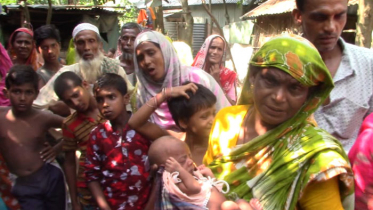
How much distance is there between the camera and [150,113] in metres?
2.55

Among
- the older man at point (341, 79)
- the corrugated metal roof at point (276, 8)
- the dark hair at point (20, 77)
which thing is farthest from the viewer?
the corrugated metal roof at point (276, 8)

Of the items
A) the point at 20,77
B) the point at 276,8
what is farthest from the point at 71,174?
the point at 276,8

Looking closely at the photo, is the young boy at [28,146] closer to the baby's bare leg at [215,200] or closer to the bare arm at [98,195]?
the bare arm at [98,195]

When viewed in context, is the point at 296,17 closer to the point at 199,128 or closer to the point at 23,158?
the point at 199,128

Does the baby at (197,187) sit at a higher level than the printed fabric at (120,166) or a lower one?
higher

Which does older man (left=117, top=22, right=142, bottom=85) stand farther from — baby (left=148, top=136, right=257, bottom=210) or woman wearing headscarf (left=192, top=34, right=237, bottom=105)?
baby (left=148, top=136, right=257, bottom=210)

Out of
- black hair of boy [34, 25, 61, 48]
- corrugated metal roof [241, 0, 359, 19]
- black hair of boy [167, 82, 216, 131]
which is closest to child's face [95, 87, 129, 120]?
black hair of boy [167, 82, 216, 131]

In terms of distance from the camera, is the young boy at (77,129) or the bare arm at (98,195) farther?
the young boy at (77,129)

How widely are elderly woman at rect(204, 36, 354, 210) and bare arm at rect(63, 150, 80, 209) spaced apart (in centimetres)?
168

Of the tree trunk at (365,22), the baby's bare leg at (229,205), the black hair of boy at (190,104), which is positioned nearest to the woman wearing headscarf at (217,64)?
the tree trunk at (365,22)

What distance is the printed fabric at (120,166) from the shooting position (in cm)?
261

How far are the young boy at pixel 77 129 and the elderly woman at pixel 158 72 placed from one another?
0.46m

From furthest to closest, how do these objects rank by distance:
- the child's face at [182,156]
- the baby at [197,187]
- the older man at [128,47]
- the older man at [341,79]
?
1. the older man at [128,47]
2. the older man at [341,79]
3. the child's face at [182,156]
4. the baby at [197,187]

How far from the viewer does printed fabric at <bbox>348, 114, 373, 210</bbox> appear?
67.3 inches
